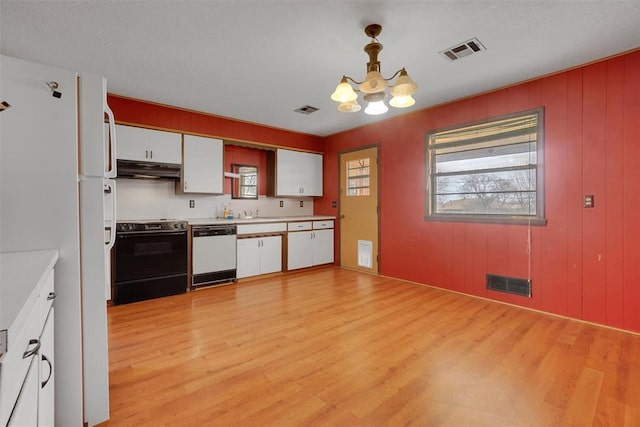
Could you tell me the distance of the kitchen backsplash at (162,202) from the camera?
3938 millimetres

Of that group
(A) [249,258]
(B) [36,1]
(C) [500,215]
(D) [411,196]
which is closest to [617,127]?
(C) [500,215]

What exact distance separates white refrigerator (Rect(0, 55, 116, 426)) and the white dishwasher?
2477 mm

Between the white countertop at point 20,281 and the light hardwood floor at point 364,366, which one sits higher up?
the white countertop at point 20,281

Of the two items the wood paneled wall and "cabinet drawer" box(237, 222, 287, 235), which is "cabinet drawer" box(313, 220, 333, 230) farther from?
the wood paneled wall

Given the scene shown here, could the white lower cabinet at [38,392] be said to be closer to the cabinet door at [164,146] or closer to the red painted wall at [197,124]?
the cabinet door at [164,146]

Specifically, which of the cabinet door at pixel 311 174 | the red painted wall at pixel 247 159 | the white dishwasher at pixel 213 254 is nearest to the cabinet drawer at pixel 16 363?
the white dishwasher at pixel 213 254

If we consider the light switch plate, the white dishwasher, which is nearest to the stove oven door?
the white dishwasher

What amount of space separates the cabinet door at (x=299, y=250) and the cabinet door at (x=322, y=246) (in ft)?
0.37

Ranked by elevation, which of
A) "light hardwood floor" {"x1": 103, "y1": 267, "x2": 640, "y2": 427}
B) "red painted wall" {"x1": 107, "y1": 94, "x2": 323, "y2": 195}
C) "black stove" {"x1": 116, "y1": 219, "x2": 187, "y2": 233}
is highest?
"red painted wall" {"x1": 107, "y1": 94, "x2": 323, "y2": 195}

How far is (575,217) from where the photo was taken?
2953mm

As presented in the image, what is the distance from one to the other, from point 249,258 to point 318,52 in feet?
9.74

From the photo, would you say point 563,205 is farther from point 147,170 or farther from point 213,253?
point 147,170

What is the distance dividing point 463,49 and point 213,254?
3696mm

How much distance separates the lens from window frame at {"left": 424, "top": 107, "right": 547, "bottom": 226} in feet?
10.4
